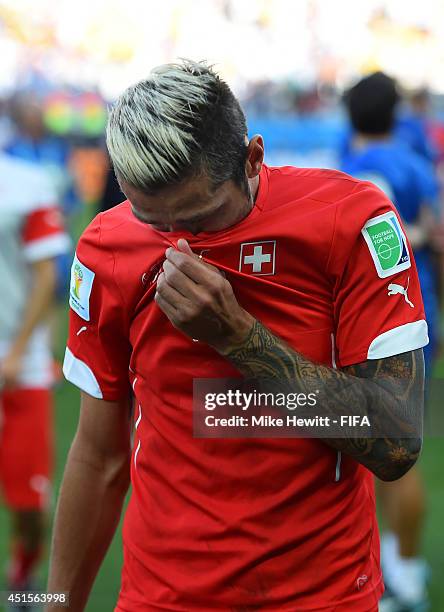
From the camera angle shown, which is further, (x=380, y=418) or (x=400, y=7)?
(x=400, y=7)

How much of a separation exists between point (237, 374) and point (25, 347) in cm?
292

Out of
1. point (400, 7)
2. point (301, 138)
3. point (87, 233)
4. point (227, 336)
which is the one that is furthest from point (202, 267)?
point (400, 7)

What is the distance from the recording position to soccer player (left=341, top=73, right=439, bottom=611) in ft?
15.6

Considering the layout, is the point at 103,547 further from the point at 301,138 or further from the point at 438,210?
the point at 301,138

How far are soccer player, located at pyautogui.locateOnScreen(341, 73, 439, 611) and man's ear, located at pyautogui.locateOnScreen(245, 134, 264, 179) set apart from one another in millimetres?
2659

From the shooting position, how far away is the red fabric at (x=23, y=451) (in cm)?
498

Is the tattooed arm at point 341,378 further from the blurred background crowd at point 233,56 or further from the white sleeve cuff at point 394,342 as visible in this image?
the blurred background crowd at point 233,56

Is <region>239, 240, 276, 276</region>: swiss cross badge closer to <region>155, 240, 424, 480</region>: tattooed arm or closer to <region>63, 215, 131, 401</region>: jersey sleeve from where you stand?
<region>155, 240, 424, 480</region>: tattooed arm

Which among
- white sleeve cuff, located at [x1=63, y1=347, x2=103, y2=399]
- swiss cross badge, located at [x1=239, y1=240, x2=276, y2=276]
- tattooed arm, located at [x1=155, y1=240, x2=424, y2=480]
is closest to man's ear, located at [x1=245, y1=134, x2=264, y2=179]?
swiss cross badge, located at [x1=239, y1=240, x2=276, y2=276]

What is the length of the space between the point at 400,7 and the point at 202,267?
33.6 m

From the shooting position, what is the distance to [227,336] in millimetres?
2047

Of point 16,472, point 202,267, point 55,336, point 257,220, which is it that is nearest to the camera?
point 202,267

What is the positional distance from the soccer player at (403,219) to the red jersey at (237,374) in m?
2.53

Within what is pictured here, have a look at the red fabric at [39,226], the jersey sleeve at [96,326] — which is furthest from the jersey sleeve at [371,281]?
the red fabric at [39,226]
